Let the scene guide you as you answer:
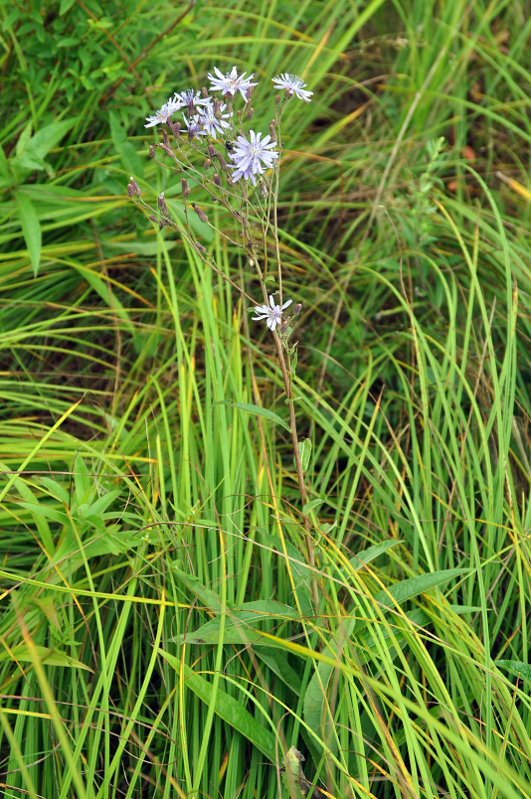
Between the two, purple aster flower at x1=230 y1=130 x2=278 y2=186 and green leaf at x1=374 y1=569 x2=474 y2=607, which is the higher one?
purple aster flower at x1=230 y1=130 x2=278 y2=186

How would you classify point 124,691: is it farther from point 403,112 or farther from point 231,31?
point 231,31

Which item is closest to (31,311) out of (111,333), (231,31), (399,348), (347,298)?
(111,333)

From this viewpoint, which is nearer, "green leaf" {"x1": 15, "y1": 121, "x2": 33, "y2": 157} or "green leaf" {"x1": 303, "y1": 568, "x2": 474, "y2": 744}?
"green leaf" {"x1": 303, "y1": 568, "x2": 474, "y2": 744}

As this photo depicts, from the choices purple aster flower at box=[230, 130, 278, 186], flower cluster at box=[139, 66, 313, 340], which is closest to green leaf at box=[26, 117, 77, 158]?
flower cluster at box=[139, 66, 313, 340]

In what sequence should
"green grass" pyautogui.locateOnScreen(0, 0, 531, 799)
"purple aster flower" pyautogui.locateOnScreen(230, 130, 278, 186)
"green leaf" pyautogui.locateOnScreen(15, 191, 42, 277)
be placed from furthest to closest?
"green leaf" pyautogui.locateOnScreen(15, 191, 42, 277) < "green grass" pyautogui.locateOnScreen(0, 0, 531, 799) < "purple aster flower" pyautogui.locateOnScreen(230, 130, 278, 186)

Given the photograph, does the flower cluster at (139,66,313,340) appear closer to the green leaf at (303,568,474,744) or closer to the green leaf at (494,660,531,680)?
the green leaf at (303,568,474,744)

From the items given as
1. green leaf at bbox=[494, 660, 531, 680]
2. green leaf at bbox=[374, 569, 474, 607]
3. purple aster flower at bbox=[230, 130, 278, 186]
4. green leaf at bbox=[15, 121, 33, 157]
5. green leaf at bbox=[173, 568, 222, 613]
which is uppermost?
purple aster flower at bbox=[230, 130, 278, 186]
